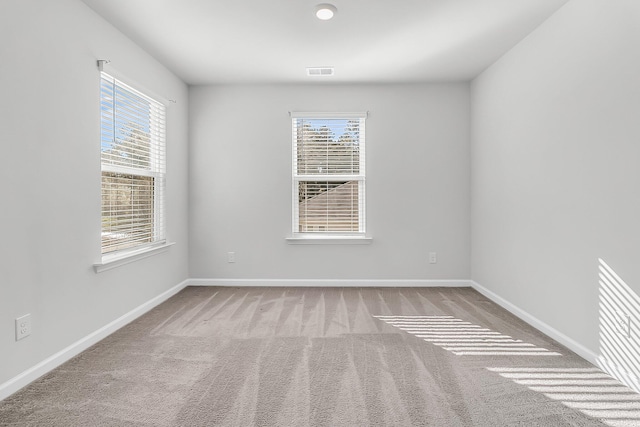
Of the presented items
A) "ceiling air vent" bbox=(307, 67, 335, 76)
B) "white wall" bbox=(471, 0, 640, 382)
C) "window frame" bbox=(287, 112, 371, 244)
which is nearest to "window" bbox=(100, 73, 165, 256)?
"window frame" bbox=(287, 112, 371, 244)

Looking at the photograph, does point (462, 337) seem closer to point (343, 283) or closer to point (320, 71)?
point (343, 283)

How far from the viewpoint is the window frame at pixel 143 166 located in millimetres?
2941

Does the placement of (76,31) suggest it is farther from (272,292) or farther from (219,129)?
(272,292)

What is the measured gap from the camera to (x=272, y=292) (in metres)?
4.30

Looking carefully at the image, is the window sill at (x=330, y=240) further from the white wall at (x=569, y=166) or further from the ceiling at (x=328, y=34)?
the ceiling at (x=328, y=34)

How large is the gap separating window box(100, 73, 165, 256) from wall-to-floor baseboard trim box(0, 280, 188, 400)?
1.96 ft

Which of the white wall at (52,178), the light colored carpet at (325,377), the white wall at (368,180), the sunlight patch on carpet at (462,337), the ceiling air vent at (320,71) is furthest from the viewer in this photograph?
the white wall at (368,180)

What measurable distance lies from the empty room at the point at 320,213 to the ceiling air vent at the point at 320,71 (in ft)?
0.08

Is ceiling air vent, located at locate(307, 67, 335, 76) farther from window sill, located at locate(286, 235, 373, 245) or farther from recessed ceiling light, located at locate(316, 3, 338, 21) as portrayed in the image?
window sill, located at locate(286, 235, 373, 245)

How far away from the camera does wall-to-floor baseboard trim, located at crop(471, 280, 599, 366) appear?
8.15 feet

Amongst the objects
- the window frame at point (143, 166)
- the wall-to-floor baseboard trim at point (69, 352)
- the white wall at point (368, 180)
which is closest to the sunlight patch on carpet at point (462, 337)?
the white wall at point (368, 180)

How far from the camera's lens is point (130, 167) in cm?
337

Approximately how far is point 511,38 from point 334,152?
2188 mm

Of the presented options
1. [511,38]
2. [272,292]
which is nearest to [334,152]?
[272,292]
